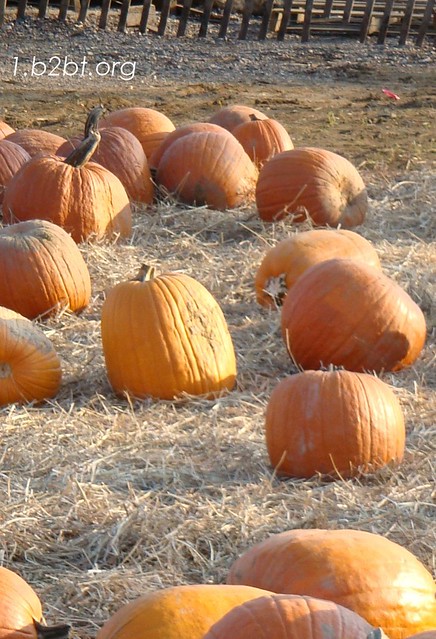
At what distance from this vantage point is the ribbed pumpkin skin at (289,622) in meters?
2.10

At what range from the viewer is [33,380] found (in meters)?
4.41

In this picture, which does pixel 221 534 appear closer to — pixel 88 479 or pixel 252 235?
pixel 88 479

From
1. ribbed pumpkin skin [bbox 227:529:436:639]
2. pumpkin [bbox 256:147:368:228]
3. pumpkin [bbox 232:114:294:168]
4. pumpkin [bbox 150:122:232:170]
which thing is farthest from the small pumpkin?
pumpkin [bbox 232:114:294:168]

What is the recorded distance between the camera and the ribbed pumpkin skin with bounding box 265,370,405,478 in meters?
3.76

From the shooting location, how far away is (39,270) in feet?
16.6

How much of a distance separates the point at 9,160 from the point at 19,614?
436cm

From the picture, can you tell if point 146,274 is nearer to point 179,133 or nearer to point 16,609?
point 16,609

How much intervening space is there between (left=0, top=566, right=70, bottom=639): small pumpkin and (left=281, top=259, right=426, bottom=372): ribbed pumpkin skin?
210cm

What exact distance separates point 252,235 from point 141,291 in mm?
2205

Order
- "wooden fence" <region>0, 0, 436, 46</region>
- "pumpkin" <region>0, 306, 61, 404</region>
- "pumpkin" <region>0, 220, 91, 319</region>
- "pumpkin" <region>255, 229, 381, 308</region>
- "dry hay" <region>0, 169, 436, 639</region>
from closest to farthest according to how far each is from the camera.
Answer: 1. "dry hay" <region>0, 169, 436, 639</region>
2. "pumpkin" <region>0, 306, 61, 404</region>
3. "pumpkin" <region>0, 220, 91, 319</region>
4. "pumpkin" <region>255, 229, 381, 308</region>
5. "wooden fence" <region>0, 0, 436, 46</region>

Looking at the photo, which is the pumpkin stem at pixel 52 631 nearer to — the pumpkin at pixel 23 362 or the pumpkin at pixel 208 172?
the pumpkin at pixel 23 362

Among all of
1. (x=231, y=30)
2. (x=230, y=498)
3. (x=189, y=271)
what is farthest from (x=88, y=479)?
(x=231, y=30)

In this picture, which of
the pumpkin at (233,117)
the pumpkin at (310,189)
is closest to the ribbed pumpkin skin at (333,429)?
the pumpkin at (310,189)

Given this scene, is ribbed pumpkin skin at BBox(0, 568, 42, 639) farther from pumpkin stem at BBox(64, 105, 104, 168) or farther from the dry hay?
pumpkin stem at BBox(64, 105, 104, 168)
